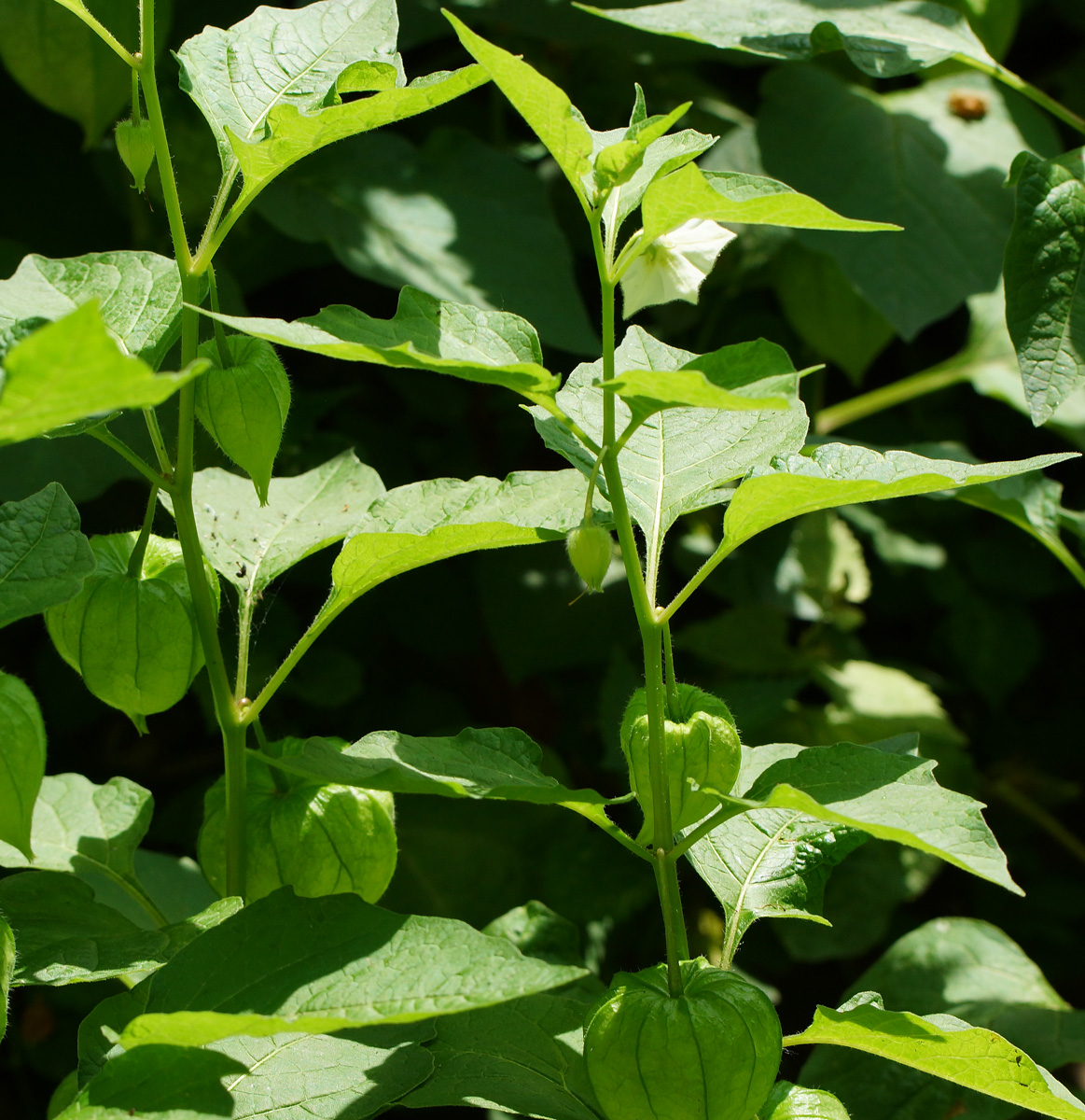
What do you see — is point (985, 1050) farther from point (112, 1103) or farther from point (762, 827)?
point (112, 1103)

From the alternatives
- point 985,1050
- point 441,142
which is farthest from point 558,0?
point 985,1050

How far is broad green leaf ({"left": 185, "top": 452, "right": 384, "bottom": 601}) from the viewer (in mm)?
839

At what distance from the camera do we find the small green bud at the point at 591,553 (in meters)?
0.59

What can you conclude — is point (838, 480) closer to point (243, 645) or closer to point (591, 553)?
point (591, 553)

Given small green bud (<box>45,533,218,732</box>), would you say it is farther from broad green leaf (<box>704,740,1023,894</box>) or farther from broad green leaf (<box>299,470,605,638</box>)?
broad green leaf (<box>704,740,1023,894</box>)

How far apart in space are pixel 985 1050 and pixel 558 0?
4.22ft

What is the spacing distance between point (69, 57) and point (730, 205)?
1012 mm

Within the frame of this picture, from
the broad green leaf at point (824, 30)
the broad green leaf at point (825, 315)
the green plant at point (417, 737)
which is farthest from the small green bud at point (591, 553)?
the broad green leaf at point (825, 315)

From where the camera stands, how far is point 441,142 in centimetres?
144

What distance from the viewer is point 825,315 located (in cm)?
162

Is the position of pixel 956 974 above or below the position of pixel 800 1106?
below

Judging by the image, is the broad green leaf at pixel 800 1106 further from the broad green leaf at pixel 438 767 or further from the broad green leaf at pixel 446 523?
the broad green leaf at pixel 446 523

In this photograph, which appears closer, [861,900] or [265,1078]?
[265,1078]

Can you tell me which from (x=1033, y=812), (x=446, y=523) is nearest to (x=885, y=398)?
(x=1033, y=812)
